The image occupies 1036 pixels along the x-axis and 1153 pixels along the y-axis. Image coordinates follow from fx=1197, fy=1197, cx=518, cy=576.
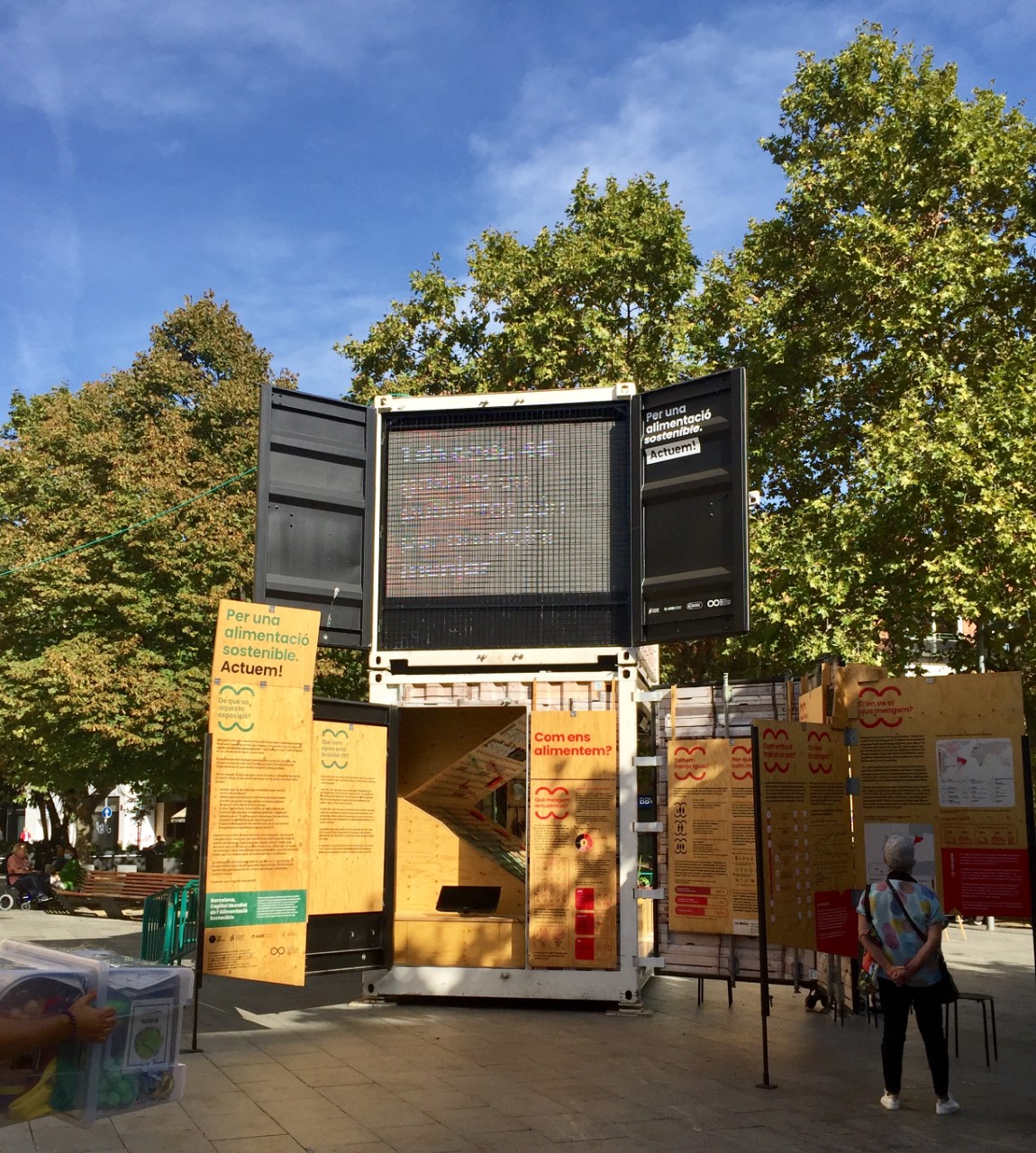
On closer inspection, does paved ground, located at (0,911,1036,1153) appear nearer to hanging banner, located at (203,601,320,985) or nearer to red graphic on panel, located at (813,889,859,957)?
hanging banner, located at (203,601,320,985)

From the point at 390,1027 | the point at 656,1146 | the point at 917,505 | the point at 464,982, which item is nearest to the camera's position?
the point at 656,1146

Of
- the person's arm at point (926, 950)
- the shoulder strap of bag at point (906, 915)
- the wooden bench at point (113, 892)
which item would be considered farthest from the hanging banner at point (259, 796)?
the wooden bench at point (113, 892)

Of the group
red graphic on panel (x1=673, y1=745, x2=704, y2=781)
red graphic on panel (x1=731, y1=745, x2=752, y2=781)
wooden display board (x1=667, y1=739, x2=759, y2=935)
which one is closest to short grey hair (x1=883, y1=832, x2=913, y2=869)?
wooden display board (x1=667, y1=739, x2=759, y2=935)

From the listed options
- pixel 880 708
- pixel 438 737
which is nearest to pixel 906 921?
pixel 880 708

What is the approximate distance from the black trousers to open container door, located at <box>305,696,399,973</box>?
481 cm

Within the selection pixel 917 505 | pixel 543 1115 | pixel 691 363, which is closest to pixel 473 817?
pixel 543 1115

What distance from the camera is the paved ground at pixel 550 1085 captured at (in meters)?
6.48

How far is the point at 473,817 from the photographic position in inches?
545

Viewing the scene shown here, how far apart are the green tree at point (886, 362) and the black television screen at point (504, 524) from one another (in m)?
10.4

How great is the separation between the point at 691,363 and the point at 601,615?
1479cm

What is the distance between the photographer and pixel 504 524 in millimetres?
11773

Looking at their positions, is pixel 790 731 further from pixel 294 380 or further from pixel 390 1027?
pixel 294 380

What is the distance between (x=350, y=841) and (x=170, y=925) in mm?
4488

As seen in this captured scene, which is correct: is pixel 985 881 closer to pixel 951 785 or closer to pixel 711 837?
pixel 951 785
